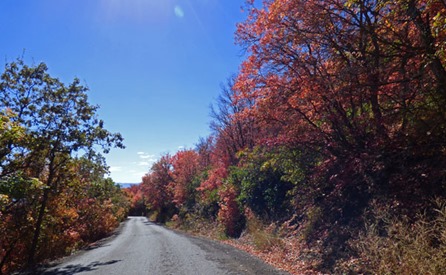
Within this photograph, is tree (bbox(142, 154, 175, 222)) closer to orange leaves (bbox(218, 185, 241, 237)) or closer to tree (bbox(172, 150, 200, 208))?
tree (bbox(172, 150, 200, 208))

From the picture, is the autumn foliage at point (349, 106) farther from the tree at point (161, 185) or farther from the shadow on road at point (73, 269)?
the tree at point (161, 185)

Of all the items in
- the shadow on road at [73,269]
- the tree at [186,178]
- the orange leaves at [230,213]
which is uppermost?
the tree at [186,178]

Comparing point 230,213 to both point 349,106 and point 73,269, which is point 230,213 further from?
point 349,106

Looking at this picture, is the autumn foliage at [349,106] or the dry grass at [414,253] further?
the autumn foliage at [349,106]

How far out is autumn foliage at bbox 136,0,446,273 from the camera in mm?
7113

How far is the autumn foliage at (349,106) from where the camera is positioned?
23.3 ft

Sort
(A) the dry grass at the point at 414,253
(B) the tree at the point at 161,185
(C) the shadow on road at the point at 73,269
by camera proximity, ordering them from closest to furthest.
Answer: (A) the dry grass at the point at 414,253 < (C) the shadow on road at the point at 73,269 < (B) the tree at the point at 161,185

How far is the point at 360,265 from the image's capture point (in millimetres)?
6746

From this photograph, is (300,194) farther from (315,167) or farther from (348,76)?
(348,76)

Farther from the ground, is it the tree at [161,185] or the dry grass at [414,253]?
the tree at [161,185]

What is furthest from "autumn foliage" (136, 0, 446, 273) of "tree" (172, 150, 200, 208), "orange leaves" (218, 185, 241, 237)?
"tree" (172, 150, 200, 208)

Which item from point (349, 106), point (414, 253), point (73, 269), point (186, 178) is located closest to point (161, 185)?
point (186, 178)

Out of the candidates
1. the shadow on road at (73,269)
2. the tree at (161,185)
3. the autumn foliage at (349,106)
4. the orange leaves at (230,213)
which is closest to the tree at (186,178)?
the tree at (161,185)

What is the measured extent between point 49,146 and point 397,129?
1516 centimetres
